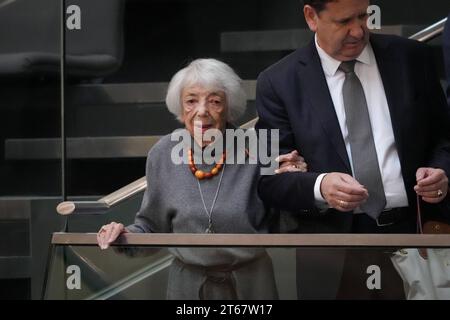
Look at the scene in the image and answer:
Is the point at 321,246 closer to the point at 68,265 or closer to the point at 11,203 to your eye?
the point at 68,265

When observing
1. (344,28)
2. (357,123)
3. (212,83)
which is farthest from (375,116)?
(212,83)

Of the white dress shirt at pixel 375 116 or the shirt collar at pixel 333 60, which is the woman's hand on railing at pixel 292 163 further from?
the shirt collar at pixel 333 60

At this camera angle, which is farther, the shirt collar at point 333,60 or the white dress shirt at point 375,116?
the shirt collar at point 333,60

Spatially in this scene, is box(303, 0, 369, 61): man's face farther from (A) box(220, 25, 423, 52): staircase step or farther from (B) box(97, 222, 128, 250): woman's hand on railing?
(A) box(220, 25, 423, 52): staircase step

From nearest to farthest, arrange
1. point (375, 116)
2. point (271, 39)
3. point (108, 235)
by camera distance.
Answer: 1. point (108, 235)
2. point (375, 116)
3. point (271, 39)

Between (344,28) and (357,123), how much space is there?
31 centimetres

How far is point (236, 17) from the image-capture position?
5.36 m

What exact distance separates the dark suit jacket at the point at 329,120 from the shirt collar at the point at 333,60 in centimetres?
2

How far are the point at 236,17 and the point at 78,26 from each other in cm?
66

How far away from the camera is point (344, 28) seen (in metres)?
4.00

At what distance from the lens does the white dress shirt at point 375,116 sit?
12.8ft

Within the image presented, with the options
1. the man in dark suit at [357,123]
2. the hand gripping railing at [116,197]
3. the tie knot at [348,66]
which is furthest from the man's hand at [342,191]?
the hand gripping railing at [116,197]

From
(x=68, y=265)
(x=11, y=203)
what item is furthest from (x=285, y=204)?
(x=11, y=203)

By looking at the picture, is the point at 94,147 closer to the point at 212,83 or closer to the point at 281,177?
the point at 212,83
